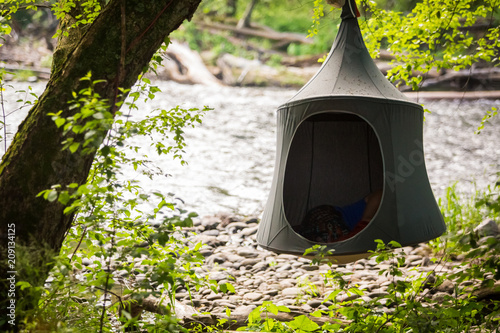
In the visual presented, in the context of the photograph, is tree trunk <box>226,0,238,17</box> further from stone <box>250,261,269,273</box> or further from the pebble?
stone <box>250,261,269,273</box>

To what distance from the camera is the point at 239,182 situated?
25.7 feet

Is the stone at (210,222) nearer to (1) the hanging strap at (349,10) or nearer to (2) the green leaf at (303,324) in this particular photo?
(1) the hanging strap at (349,10)

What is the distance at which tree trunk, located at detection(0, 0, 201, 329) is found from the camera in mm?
1958

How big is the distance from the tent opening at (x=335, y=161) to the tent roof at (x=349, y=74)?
885mm

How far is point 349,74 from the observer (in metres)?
2.74

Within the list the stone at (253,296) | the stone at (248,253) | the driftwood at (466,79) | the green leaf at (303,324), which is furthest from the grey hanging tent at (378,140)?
the driftwood at (466,79)

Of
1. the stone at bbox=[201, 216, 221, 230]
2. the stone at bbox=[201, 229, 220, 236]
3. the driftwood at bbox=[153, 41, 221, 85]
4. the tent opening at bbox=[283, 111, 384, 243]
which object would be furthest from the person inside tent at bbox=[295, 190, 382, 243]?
the driftwood at bbox=[153, 41, 221, 85]

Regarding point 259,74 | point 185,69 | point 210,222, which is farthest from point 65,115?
point 259,74

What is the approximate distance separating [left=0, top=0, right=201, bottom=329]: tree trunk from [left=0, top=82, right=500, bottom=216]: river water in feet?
14.1

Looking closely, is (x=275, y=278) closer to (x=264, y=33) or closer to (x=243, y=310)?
(x=243, y=310)

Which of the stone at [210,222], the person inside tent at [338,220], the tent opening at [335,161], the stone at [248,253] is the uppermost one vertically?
the tent opening at [335,161]

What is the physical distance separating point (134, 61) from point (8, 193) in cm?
70

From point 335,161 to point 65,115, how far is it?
232 cm

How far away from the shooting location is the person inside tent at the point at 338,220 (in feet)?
10.5
